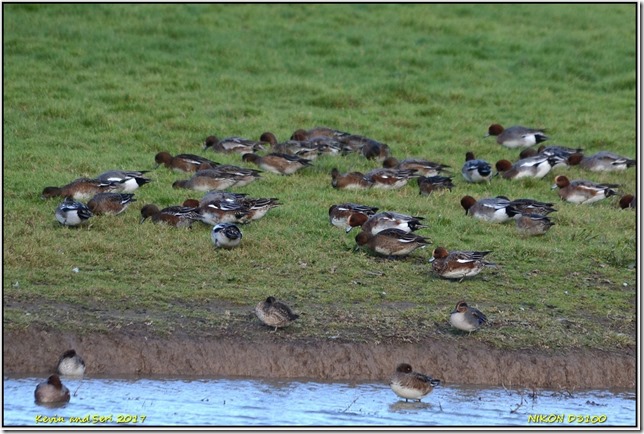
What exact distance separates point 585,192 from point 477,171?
58.4 inches

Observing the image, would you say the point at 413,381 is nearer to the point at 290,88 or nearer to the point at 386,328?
the point at 386,328

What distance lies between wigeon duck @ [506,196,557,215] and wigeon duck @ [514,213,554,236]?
0.50 feet

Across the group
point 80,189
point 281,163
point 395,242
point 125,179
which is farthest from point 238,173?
point 395,242

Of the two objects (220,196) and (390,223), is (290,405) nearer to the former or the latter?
(390,223)

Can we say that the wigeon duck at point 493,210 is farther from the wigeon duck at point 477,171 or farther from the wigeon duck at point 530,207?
the wigeon duck at point 477,171

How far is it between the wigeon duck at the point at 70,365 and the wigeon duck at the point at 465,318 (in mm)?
3333

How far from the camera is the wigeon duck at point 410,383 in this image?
29.2 ft

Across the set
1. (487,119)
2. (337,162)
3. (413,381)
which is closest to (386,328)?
(413,381)

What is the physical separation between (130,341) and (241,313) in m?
1.17

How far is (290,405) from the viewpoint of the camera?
28.9ft

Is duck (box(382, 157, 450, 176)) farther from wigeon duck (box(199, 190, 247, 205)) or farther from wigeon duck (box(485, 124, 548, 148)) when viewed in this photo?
wigeon duck (box(199, 190, 247, 205))

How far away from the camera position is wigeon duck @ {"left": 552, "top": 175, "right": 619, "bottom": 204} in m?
14.6

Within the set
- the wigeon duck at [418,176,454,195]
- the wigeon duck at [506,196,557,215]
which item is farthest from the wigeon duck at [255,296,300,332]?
the wigeon duck at [418,176,454,195]

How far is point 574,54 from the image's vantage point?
21.8m
